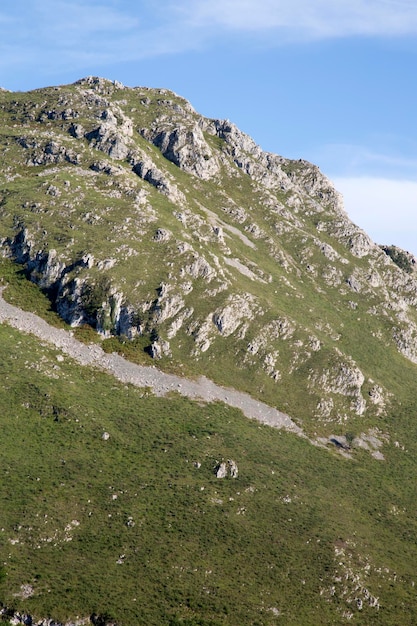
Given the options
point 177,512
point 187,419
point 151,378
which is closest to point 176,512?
point 177,512

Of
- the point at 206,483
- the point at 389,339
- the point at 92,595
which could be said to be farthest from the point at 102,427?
the point at 389,339

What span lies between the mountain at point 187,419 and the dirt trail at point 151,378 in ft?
6.28

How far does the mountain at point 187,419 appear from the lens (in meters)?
82.3

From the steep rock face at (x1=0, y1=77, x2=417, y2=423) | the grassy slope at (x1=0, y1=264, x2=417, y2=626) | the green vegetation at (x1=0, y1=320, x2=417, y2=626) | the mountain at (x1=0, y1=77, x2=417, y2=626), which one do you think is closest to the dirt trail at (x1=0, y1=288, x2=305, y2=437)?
the mountain at (x1=0, y1=77, x2=417, y2=626)

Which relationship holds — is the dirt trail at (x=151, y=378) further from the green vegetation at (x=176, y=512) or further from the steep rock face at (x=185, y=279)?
the steep rock face at (x=185, y=279)

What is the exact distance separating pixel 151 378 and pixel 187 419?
15.1m

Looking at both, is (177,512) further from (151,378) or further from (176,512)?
(151,378)

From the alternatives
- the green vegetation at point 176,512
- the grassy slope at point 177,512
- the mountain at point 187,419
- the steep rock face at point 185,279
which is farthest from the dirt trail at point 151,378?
the steep rock face at point 185,279

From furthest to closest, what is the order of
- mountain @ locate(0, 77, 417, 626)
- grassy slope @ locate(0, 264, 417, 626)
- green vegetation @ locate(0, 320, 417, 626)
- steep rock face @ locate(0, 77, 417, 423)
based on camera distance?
steep rock face @ locate(0, 77, 417, 423) → mountain @ locate(0, 77, 417, 626) → grassy slope @ locate(0, 264, 417, 626) → green vegetation @ locate(0, 320, 417, 626)

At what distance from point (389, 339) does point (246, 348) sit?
57526 mm

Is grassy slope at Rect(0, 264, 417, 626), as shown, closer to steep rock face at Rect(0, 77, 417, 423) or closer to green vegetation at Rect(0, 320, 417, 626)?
green vegetation at Rect(0, 320, 417, 626)

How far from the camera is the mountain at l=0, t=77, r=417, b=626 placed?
82312 mm

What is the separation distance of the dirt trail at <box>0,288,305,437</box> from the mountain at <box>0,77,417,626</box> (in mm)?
1915

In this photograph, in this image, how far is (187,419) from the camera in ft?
390
